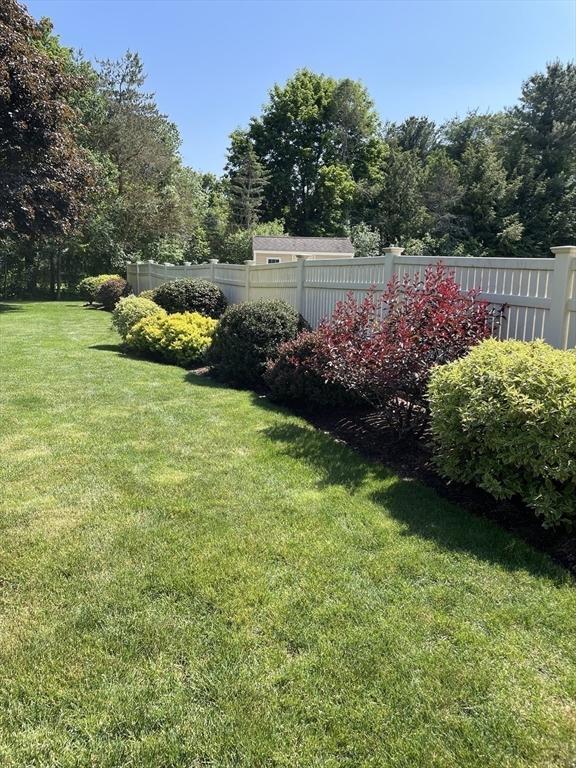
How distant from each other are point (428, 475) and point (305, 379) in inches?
88.8

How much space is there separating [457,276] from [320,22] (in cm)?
909

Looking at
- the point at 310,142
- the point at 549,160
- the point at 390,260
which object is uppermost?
the point at 310,142

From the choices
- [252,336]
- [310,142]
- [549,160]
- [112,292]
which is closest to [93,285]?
[112,292]

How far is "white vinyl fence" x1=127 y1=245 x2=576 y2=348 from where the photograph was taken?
13.9 feet

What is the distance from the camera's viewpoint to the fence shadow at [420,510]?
3.10m

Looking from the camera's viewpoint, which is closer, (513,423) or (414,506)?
(513,423)

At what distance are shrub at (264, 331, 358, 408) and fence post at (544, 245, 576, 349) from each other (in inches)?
89.6

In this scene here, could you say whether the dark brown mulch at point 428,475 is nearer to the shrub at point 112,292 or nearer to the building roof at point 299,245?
the shrub at point 112,292

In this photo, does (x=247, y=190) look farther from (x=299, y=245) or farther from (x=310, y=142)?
(x=299, y=245)

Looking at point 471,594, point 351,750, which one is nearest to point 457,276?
point 471,594

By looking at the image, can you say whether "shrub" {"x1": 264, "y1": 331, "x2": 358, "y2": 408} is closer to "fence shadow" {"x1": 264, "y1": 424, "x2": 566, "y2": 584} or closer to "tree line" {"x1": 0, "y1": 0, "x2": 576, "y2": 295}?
"fence shadow" {"x1": 264, "y1": 424, "x2": 566, "y2": 584}

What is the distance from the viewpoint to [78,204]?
19.3m

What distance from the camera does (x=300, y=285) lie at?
28.0 ft

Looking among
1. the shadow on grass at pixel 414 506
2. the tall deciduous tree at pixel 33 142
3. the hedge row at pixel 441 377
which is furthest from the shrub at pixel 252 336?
the tall deciduous tree at pixel 33 142
